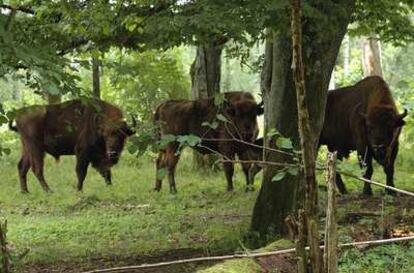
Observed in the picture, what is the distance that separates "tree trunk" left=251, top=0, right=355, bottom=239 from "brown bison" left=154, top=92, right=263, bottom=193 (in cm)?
467

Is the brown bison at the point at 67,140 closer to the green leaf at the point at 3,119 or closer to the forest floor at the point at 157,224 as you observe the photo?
the forest floor at the point at 157,224

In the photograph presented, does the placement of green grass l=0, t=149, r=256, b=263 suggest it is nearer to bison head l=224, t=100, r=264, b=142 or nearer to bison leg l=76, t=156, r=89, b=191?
bison leg l=76, t=156, r=89, b=191

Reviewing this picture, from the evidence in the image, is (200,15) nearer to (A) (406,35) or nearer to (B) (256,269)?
(B) (256,269)

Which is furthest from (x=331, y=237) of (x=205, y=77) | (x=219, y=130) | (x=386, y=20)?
(x=205, y=77)

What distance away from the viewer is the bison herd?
36.8 ft

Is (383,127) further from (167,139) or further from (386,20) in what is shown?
(167,139)

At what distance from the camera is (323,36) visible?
22.3ft

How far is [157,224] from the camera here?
9.55m

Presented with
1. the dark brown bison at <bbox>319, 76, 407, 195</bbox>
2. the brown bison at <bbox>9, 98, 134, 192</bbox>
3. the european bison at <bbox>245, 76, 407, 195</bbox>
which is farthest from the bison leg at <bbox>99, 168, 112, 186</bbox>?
the dark brown bison at <bbox>319, 76, 407, 195</bbox>

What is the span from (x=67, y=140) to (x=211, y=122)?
434 cm

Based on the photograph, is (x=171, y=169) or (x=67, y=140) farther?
(x=67, y=140)

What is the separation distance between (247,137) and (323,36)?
18.9ft

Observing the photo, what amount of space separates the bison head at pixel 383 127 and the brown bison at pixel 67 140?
5.17 meters

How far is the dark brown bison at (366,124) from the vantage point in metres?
11.1
